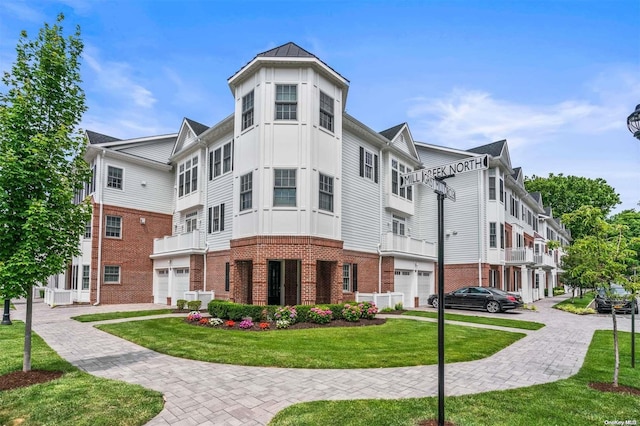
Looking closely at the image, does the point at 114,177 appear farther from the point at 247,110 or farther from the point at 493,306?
the point at 493,306

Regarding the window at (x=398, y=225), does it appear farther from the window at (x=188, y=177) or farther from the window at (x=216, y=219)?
the window at (x=188, y=177)

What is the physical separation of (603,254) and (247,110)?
14151 mm

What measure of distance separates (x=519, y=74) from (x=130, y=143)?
74.5 feet

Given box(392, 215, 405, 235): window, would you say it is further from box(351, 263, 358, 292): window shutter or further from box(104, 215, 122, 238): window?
box(104, 215, 122, 238): window

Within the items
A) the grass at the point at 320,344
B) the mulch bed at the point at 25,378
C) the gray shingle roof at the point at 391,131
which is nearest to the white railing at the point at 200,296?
the grass at the point at 320,344

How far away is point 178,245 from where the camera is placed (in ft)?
72.4

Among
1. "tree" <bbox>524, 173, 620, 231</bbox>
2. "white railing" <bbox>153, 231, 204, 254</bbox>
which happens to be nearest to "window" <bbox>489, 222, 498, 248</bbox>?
"white railing" <bbox>153, 231, 204, 254</bbox>

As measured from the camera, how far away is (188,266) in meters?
21.4

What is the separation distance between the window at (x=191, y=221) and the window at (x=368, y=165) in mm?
10719

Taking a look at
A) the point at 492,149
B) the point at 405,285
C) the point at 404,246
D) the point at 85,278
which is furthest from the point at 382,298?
the point at 85,278

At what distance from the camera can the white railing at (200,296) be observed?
64.0 feet

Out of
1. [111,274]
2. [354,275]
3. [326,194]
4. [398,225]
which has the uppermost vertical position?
[326,194]

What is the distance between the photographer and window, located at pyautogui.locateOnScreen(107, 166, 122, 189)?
2325 centimetres

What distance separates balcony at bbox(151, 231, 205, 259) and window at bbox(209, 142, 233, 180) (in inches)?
143
